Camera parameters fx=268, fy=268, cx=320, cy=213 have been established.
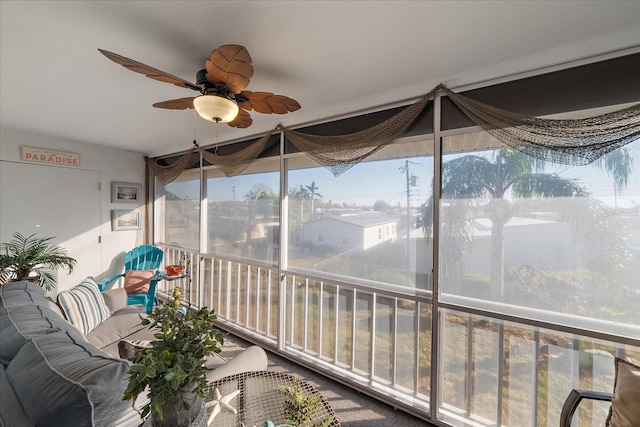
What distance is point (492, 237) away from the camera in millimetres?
1846

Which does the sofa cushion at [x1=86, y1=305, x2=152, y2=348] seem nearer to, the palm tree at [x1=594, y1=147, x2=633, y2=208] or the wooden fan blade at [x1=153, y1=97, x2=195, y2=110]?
the wooden fan blade at [x1=153, y1=97, x2=195, y2=110]

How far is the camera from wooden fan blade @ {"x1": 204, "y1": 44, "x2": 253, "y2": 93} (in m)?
1.29

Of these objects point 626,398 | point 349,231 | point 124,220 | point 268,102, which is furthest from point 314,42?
point 124,220

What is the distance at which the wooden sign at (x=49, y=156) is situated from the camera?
344 cm

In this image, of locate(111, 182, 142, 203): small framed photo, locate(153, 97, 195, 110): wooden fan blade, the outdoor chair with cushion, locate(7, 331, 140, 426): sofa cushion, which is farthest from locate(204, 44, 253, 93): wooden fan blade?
locate(111, 182, 142, 203): small framed photo

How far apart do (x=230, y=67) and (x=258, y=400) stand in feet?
5.48

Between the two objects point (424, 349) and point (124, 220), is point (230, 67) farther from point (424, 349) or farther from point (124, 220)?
point (124, 220)

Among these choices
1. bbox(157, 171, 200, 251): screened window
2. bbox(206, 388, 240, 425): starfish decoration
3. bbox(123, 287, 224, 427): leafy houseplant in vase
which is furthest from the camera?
bbox(157, 171, 200, 251): screened window

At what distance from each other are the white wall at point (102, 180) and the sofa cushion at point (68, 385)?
11.7 feet

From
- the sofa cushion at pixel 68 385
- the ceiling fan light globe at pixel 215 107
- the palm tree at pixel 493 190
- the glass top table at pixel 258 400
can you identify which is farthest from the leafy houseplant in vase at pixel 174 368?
the palm tree at pixel 493 190

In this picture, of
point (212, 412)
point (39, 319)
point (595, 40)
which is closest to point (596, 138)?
point (595, 40)

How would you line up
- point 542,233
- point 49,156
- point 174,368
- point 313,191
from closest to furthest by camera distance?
point 174,368 < point 542,233 < point 313,191 < point 49,156

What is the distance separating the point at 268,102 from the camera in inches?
69.5

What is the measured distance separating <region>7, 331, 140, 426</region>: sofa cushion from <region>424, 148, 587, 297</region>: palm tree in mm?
1982
